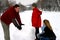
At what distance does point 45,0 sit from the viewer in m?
22.4

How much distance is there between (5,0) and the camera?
18.5 meters

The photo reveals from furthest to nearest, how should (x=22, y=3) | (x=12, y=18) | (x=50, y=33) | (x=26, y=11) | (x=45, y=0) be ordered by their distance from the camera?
(x=45, y=0), (x=26, y=11), (x=22, y=3), (x=12, y=18), (x=50, y=33)

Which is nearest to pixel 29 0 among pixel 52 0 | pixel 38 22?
pixel 52 0

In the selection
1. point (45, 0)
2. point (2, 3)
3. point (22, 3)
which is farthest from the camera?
point (45, 0)

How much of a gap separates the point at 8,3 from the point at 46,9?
16.8 ft

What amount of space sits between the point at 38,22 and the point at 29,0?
42.1 ft

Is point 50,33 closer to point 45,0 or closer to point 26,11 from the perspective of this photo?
point 26,11

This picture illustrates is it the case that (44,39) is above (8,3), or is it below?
below

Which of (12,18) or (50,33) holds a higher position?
(12,18)

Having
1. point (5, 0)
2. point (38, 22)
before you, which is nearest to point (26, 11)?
point (5, 0)

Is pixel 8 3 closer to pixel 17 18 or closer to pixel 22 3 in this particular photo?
pixel 22 3

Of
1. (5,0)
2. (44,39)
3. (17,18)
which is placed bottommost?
(44,39)

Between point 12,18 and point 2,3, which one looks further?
point 2,3

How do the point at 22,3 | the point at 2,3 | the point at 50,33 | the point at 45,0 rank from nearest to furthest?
the point at 50,33 → the point at 2,3 → the point at 22,3 → the point at 45,0
